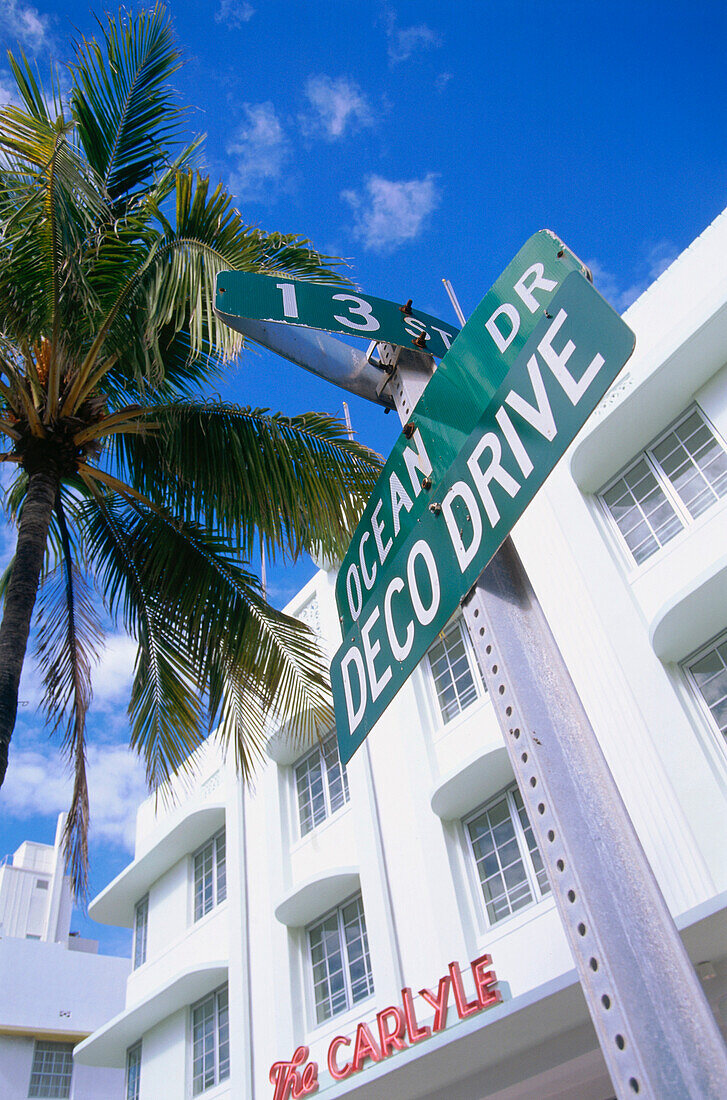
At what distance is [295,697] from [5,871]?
1256 inches

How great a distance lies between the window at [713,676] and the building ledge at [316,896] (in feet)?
18.4

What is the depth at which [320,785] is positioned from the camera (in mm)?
14078

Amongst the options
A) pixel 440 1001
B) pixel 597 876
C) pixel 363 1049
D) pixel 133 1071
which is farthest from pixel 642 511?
pixel 133 1071

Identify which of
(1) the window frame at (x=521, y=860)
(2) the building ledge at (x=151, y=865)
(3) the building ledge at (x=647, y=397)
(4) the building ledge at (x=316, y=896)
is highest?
(2) the building ledge at (x=151, y=865)

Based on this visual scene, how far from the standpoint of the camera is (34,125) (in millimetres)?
6613

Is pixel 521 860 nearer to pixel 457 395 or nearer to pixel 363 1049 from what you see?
pixel 363 1049

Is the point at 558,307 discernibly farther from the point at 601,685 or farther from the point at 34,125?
the point at 601,685

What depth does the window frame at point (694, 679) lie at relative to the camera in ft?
29.1

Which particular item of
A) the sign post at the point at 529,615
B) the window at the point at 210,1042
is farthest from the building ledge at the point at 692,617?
the window at the point at 210,1042

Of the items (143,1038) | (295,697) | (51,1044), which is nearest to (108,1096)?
(51,1044)

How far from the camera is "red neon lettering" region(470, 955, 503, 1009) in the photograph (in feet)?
28.4

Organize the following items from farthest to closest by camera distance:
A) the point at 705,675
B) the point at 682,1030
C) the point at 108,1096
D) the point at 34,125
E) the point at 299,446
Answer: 1. the point at 108,1096
2. the point at 705,675
3. the point at 299,446
4. the point at 34,125
5. the point at 682,1030

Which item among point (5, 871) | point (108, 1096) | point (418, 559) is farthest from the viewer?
point (5, 871)

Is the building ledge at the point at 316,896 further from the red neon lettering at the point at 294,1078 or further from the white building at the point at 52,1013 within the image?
the white building at the point at 52,1013
